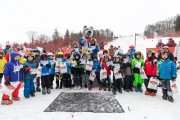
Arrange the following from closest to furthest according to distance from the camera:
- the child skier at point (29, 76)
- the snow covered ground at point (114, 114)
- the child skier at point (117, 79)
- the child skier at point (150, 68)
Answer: the snow covered ground at point (114, 114)
the child skier at point (29, 76)
the child skier at point (150, 68)
the child skier at point (117, 79)

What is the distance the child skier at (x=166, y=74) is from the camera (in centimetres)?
625

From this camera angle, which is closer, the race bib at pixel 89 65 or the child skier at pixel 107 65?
the child skier at pixel 107 65

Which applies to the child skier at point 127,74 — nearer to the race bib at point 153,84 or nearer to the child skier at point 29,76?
the race bib at point 153,84

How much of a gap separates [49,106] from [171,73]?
3978 mm

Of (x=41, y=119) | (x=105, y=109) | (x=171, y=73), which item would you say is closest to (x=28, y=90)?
(x=41, y=119)

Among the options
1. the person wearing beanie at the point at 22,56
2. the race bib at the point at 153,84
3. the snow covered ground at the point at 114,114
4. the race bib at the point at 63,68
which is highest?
the person wearing beanie at the point at 22,56

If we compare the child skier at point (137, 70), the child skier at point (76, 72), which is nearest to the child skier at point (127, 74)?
the child skier at point (137, 70)

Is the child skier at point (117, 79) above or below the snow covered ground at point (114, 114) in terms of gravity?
above

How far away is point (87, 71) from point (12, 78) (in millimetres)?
3027

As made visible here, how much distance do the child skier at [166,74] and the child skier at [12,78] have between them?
15.3 feet

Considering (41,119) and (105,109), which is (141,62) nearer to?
(105,109)

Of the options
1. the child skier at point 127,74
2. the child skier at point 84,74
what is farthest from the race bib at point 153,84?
the child skier at point 84,74

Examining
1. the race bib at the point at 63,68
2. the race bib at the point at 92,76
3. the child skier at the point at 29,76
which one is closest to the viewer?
the child skier at the point at 29,76

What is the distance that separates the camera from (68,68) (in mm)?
8125
